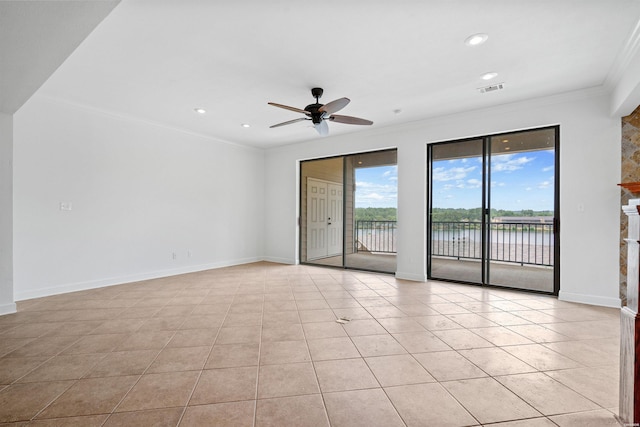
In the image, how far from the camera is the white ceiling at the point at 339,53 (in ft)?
7.81

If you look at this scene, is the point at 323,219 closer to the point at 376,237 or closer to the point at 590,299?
the point at 376,237

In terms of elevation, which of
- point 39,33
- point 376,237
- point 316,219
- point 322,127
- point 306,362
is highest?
point 39,33

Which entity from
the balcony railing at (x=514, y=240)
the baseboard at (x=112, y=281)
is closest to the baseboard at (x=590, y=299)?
the balcony railing at (x=514, y=240)

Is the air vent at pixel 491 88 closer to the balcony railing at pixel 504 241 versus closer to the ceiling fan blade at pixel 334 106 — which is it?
the ceiling fan blade at pixel 334 106

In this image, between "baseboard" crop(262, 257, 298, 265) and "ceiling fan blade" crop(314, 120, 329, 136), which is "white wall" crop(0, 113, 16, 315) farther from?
"baseboard" crop(262, 257, 298, 265)

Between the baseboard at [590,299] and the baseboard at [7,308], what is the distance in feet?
23.2

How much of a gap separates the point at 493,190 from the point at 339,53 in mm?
3490

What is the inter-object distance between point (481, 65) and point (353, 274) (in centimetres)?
401

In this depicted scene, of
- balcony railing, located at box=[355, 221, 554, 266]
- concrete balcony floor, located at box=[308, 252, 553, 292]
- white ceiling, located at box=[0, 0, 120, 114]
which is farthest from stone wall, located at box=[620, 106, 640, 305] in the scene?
white ceiling, located at box=[0, 0, 120, 114]

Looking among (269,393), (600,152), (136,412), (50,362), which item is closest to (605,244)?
(600,152)

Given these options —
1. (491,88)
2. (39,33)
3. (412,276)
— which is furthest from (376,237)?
(39,33)

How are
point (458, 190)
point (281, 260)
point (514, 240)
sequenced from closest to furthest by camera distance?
point (458, 190) < point (514, 240) < point (281, 260)

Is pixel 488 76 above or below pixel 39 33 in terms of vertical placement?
above

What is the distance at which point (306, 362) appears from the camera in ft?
7.72
